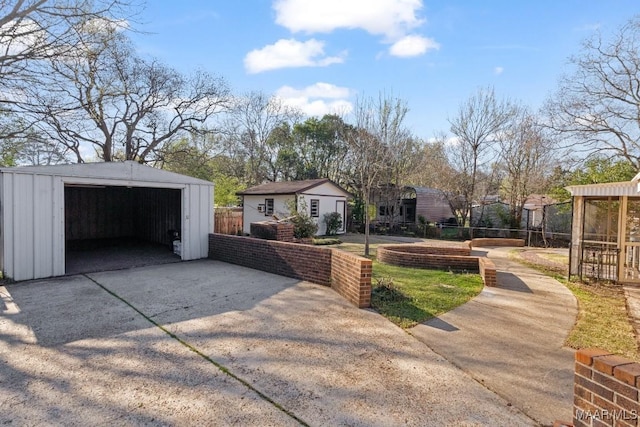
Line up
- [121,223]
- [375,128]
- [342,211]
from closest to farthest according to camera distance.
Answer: [375,128], [121,223], [342,211]

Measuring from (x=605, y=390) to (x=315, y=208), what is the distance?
1745 centimetres

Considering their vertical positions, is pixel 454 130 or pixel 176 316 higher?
pixel 454 130

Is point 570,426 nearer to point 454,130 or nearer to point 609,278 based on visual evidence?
point 609,278

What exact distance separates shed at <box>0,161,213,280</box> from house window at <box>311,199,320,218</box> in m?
8.25

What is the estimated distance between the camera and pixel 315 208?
19188mm

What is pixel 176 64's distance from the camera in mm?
21984

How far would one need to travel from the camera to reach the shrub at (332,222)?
19578mm

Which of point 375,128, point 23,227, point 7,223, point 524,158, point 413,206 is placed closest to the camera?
point 7,223

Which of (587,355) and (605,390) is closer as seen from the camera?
(605,390)

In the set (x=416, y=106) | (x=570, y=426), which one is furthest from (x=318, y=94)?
(x=570, y=426)

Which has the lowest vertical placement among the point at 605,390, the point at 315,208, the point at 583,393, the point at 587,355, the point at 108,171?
the point at 583,393

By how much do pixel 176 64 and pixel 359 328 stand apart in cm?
2315

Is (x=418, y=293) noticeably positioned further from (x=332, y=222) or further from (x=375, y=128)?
(x=332, y=222)
